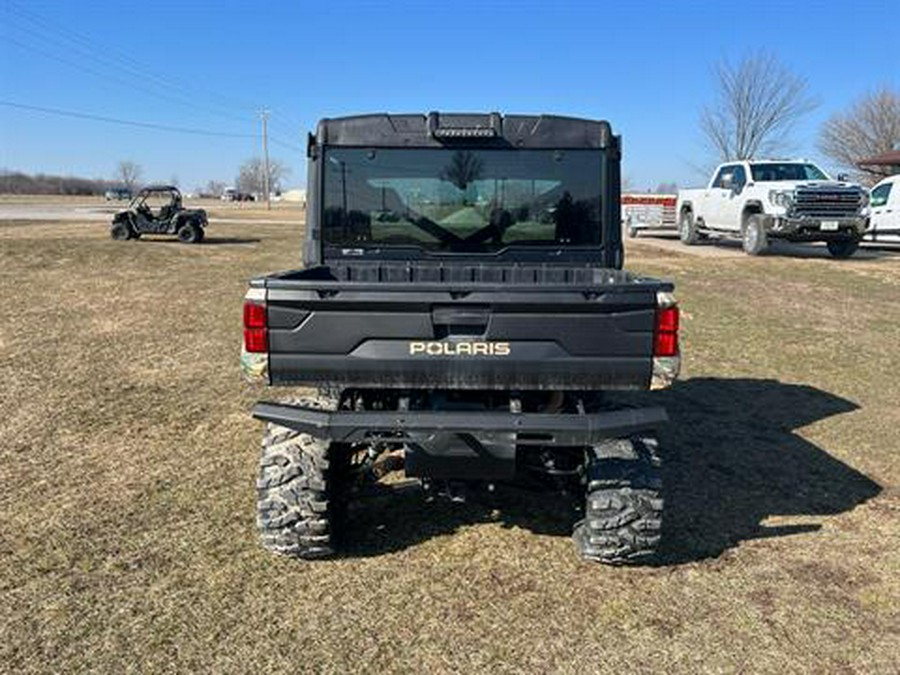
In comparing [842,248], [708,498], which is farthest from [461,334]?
[842,248]

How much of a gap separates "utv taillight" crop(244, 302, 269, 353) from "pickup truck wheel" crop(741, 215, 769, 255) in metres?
15.5

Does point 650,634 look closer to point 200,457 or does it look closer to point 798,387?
point 200,457

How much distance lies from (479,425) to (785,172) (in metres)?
16.2

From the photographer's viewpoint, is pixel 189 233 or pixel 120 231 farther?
pixel 189 233

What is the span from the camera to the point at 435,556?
3.78m

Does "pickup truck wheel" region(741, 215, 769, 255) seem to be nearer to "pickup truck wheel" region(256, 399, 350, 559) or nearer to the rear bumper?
the rear bumper

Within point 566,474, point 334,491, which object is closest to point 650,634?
point 566,474

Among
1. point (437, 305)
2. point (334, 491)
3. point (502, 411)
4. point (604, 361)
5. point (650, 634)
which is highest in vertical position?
point (437, 305)

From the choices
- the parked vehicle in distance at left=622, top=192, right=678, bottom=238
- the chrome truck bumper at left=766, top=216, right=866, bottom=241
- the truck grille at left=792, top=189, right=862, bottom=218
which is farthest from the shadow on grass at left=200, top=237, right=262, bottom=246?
the truck grille at left=792, top=189, right=862, bottom=218

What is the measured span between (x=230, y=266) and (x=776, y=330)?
11.8 metres

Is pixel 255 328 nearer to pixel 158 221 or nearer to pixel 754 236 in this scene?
pixel 754 236

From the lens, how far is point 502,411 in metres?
3.46

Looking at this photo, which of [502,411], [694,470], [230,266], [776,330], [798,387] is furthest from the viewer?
[230,266]

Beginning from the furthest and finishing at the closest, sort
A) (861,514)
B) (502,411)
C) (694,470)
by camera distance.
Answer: (694,470), (861,514), (502,411)
